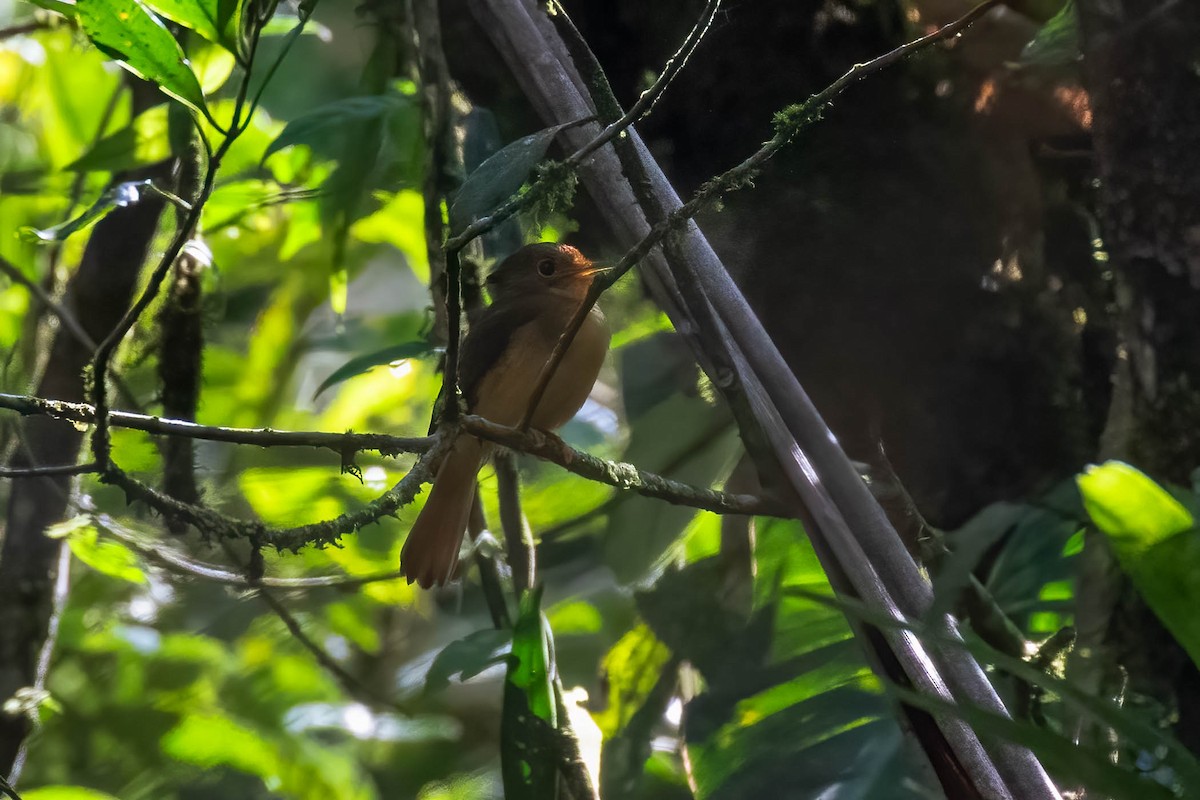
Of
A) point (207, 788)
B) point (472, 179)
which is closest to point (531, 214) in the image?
point (472, 179)

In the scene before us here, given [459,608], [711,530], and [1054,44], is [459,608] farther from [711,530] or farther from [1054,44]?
[1054,44]

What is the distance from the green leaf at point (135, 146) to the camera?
1250mm

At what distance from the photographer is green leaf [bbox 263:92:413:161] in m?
1.11

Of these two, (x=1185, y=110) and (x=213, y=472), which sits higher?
(x=213, y=472)

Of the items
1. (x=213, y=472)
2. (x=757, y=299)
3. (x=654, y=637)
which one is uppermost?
(x=213, y=472)

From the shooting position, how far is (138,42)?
639 mm

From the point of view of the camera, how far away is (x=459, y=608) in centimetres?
131

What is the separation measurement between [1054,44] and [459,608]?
0.91m

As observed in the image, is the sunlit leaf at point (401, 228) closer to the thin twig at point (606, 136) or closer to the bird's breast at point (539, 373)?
the bird's breast at point (539, 373)

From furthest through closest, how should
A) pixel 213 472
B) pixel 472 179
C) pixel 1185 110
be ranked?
1. pixel 213 472
2. pixel 1185 110
3. pixel 472 179

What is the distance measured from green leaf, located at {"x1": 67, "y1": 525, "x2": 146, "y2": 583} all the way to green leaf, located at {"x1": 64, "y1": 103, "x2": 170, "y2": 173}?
44 cm

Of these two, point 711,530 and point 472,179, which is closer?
point 472,179

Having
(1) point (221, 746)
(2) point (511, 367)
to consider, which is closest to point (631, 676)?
(2) point (511, 367)

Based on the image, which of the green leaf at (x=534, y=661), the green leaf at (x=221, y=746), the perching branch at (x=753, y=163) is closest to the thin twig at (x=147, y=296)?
the perching branch at (x=753, y=163)
